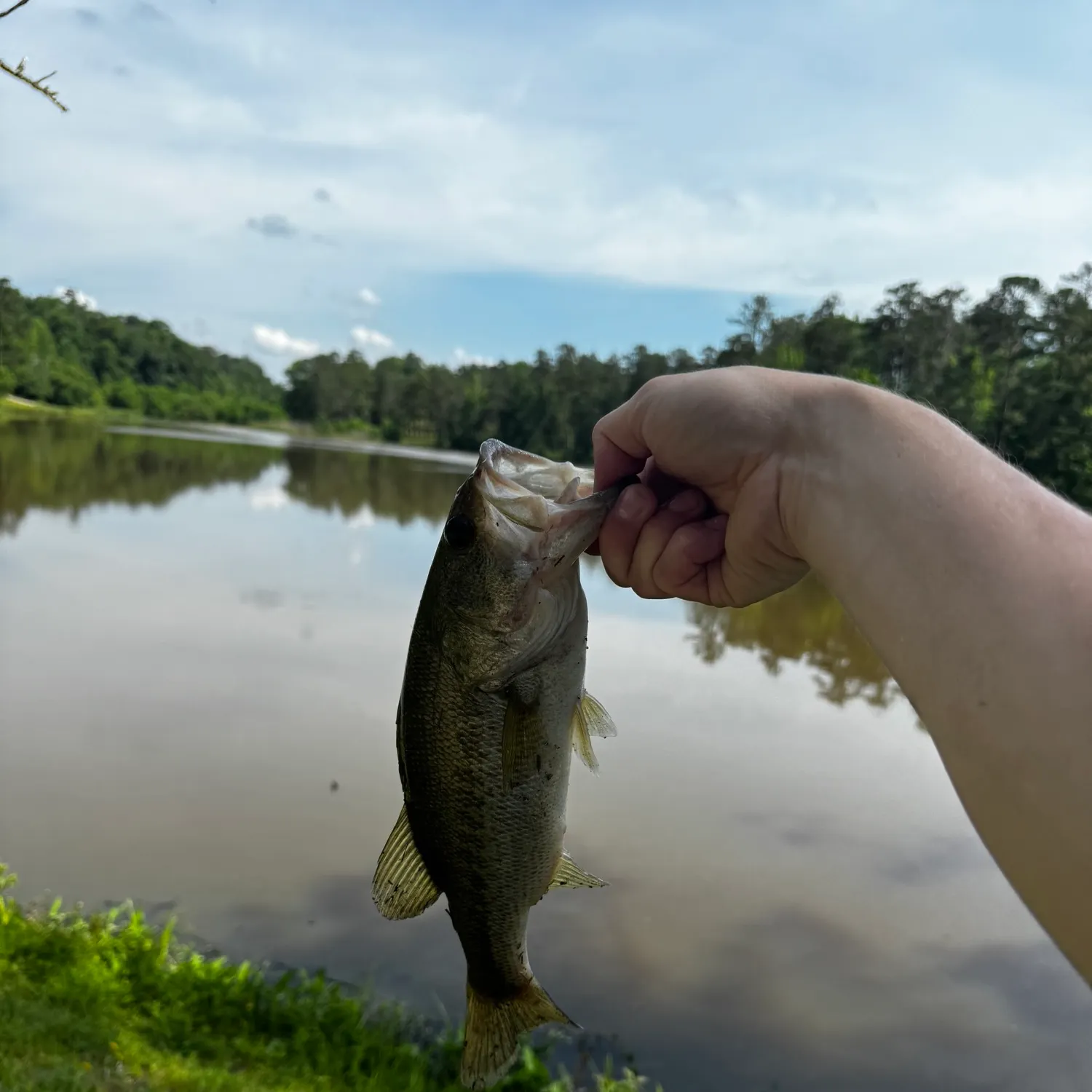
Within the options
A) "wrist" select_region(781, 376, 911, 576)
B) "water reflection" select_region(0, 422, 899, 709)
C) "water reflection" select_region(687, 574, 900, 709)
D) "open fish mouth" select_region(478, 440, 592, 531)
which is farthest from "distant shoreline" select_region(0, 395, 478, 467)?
"wrist" select_region(781, 376, 911, 576)

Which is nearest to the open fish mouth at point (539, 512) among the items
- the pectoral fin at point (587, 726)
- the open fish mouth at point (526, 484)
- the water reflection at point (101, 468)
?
the open fish mouth at point (526, 484)

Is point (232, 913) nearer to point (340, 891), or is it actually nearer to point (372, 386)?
point (340, 891)

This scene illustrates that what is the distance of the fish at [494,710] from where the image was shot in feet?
6.54

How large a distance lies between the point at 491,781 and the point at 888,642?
0.94 meters

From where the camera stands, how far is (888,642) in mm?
1505

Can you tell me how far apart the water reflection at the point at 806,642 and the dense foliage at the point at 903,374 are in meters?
4.45

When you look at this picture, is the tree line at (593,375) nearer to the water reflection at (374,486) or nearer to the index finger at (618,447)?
the index finger at (618,447)

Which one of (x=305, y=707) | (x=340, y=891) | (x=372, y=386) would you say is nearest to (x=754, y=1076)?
(x=340, y=891)

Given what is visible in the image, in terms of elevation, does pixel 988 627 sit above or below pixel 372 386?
below

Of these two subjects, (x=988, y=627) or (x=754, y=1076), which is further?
(x=754, y=1076)

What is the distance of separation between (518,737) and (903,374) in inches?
2039

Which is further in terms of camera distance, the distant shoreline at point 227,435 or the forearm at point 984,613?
the distant shoreline at point 227,435

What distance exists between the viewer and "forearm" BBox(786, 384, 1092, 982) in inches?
45.7

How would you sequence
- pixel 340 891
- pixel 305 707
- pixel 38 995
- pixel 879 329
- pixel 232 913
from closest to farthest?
pixel 38 995
pixel 232 913
pixel 340 891
pixel 305 707
pixel 879 329
